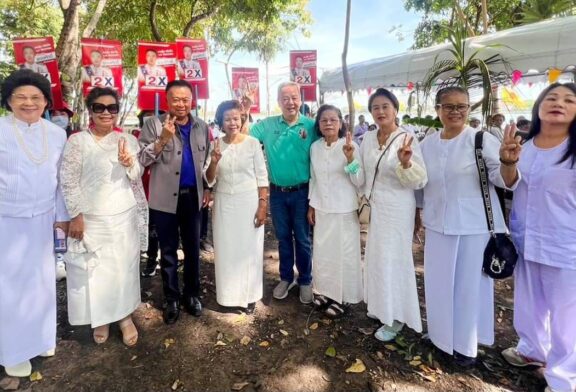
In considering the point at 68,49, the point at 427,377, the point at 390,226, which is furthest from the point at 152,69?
the point at 427,377

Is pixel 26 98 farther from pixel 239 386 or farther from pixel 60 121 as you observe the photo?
pixel 239 386

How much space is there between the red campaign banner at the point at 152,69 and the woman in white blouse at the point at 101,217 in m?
2.21

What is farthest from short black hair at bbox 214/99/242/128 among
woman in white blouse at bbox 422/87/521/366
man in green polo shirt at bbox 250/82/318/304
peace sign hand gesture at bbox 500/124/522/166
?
peace sign hand gesture at bbox 500/124/522/166

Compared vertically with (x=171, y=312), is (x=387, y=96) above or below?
above

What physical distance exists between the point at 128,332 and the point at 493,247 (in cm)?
287

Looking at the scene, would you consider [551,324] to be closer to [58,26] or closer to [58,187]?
[58,187]

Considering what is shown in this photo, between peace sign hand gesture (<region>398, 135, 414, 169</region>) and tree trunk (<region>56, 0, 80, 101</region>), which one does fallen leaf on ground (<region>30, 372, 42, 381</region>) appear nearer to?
peace sign hand gesture (<region>398, 135, 414, 169</region>)

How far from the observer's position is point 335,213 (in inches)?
117

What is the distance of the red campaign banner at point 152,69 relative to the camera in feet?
15.2

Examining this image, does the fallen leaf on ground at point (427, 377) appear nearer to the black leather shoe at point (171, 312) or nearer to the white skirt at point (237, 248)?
the white skirt at point (237, 248)

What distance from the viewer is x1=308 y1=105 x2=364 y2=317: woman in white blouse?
296 centimetres

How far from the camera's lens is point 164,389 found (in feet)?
7.64

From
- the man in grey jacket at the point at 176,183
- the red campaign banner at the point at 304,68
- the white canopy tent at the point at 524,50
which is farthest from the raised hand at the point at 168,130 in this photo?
the white canopy tent at the point at 524,50

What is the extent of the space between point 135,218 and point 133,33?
9725 mm
